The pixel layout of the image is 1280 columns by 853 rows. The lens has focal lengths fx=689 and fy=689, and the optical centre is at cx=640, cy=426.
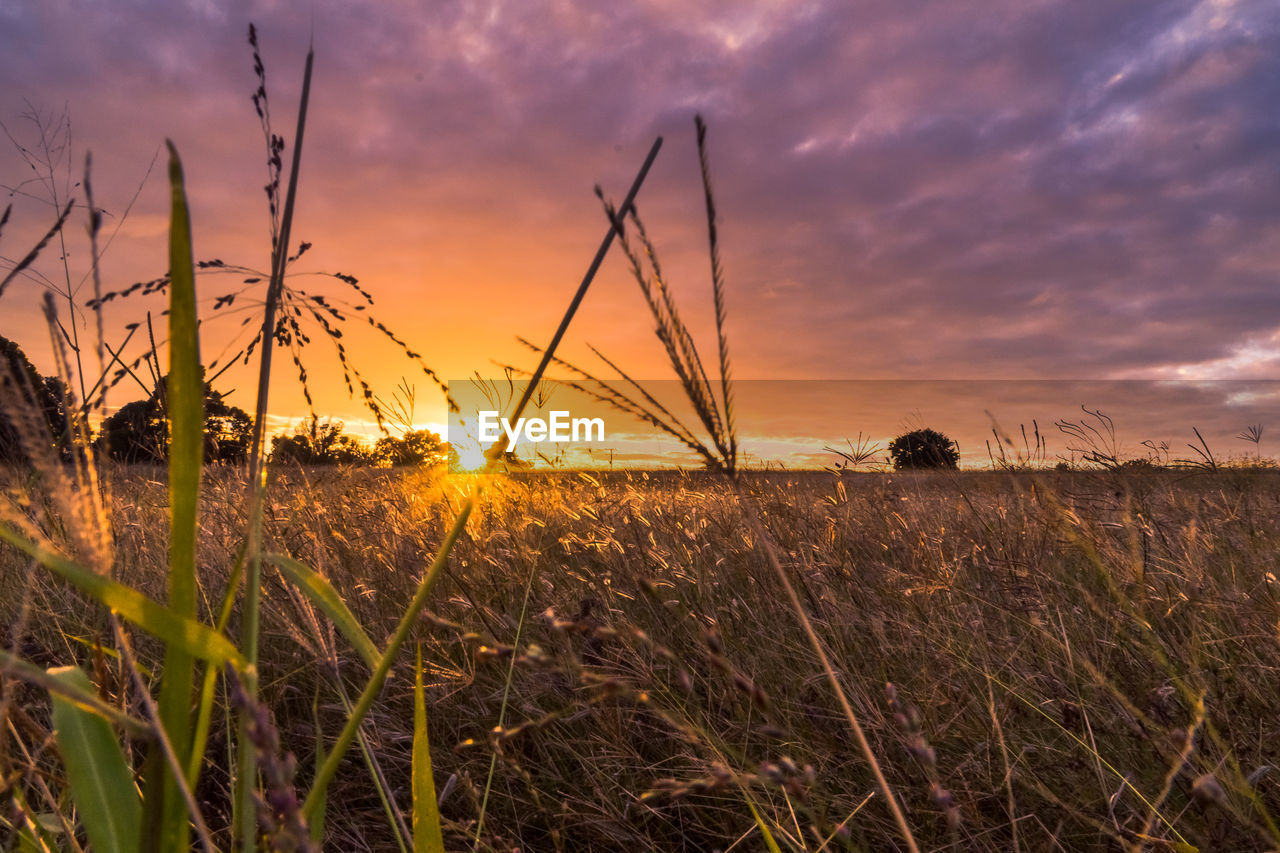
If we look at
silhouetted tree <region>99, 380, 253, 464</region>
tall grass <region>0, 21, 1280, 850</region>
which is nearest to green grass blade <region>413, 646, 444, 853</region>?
tall grass <region>0, 21, 1280, 850</region>

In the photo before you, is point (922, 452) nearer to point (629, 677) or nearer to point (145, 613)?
point (629, 677)

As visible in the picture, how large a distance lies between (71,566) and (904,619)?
212cm

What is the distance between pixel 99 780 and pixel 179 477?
37cm

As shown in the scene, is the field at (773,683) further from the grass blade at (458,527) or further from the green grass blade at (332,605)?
the grass blade at (458,527)

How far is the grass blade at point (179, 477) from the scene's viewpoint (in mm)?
556

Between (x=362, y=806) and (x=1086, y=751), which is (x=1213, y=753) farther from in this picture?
(x=362, y=806)

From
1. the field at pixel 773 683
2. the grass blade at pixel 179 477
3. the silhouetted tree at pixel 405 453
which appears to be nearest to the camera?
the grass blade at pixel 179 477

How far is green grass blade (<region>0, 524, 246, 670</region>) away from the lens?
52cm

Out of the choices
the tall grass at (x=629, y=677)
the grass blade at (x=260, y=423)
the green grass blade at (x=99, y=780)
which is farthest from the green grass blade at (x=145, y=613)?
the green grass blade at (x=99, y=780)

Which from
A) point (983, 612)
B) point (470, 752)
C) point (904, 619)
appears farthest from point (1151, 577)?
point (470, 752)

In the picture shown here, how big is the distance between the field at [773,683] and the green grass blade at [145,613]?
0.85ft

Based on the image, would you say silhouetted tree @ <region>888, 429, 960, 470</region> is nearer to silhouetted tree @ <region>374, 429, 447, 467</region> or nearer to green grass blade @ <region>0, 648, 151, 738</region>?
silhouetted tree @ <region>374, 429, 447, 467</region>

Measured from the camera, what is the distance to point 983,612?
2.38m

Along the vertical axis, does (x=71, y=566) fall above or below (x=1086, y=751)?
above
